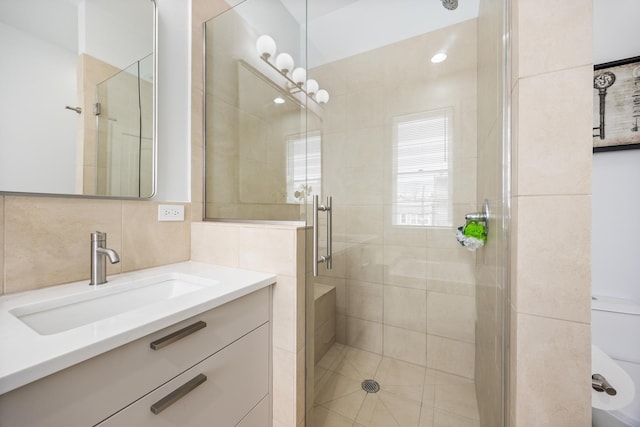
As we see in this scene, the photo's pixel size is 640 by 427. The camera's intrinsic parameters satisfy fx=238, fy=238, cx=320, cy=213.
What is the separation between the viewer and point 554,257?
65cm

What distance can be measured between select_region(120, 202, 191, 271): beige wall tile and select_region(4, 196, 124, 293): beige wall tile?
0.06 m

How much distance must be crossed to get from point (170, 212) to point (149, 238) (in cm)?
16

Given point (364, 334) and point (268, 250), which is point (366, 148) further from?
point (364, 334)

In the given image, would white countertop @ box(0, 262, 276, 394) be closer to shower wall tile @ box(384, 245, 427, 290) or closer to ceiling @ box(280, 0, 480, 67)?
shower wall tile @ box(384, 245, 427, 290)

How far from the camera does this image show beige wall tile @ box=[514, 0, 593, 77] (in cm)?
62

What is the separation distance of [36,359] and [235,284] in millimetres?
504

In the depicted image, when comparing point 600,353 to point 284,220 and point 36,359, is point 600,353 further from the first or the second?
point 36,359

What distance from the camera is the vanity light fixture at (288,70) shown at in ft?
4.60

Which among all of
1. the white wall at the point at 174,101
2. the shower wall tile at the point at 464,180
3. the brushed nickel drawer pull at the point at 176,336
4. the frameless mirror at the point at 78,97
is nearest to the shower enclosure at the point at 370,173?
the shower wall tile at the point at 464,180

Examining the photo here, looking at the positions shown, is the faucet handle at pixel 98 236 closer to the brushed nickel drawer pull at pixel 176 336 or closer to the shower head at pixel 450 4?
the brushed nickel drawer pull at pixel 176 336

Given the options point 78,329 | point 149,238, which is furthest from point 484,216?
point 149,238

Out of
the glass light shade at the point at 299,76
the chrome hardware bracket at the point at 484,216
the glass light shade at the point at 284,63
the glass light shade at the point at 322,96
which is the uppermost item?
the glass light shade at the point at 284,63

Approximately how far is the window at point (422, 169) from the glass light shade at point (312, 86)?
0.55 metres

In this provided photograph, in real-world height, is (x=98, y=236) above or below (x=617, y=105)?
below
